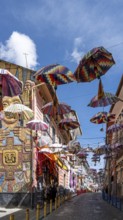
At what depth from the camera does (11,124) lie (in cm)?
2406

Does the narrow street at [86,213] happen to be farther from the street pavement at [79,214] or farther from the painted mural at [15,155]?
the painted mural at [15,155]

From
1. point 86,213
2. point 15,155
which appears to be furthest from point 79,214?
point 15,155

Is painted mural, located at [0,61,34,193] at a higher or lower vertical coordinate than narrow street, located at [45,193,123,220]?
higher

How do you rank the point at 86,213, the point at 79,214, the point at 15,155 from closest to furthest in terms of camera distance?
1. the point at 79,214
2. the point at 86,213
3. the point at 15,155

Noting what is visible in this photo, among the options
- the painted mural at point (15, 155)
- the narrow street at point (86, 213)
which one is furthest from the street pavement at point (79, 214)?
the painted mural at point (15, 155)

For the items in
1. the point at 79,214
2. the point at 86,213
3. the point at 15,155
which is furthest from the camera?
the point at 15,155

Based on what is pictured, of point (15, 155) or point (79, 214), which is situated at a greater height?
A: point (15, 155)

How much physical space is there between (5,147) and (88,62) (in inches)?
507

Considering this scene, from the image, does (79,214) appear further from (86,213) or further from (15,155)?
(15,155)

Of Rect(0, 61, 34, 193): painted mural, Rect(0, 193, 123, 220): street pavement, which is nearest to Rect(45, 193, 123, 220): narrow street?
Rect(0, 193, 123, 220): street pavement

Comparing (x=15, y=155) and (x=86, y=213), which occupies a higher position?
(x=15, y=155)

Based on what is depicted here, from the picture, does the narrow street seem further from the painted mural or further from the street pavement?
the painted mural

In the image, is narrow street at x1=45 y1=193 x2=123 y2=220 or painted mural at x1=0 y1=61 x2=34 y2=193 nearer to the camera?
narrow street at x1=45 y1=193 x2=123 y2=220

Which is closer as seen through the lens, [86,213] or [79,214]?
[79,214]
